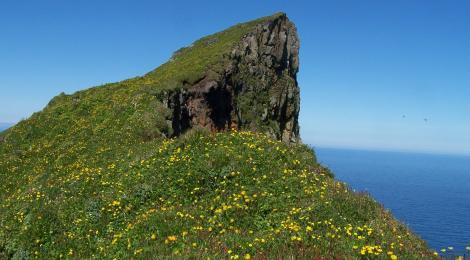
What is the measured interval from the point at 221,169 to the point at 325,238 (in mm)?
5542

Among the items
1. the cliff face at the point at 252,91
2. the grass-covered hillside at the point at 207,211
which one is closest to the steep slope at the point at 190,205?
the grass-covered hillside at the point at 207,211

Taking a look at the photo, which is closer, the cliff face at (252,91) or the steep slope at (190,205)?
the steep slope at (190,205)

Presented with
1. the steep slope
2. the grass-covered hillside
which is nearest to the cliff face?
the steep slope

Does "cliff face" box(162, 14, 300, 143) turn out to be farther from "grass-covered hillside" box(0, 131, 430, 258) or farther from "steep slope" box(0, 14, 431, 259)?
"grass-covered hillside" box(0, 131, 430, 258)

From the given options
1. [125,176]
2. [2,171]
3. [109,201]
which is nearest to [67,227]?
[109,201]

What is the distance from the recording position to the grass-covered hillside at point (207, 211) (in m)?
10.4

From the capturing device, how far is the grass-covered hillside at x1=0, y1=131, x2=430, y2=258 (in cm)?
1041

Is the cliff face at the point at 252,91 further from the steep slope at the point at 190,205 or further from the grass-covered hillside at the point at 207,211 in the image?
the grass-covered hillside at the point at 207,211

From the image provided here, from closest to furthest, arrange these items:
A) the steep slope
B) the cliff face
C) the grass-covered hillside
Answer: the grass-covered hillside → the steep slope → the cliff face

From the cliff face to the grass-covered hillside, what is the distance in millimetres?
16733

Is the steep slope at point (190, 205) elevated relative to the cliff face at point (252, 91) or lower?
lower

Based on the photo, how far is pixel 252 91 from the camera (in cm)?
5731

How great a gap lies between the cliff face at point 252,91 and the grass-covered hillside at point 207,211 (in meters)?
16.7

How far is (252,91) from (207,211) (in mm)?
45295
